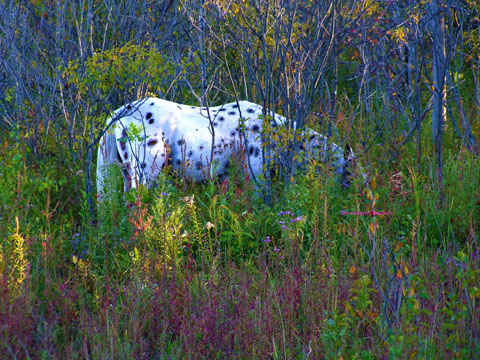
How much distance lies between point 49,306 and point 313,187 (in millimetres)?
2341

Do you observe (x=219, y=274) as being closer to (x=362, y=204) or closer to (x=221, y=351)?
(x=221, y=351)

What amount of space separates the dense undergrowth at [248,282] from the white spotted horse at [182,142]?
303 mm


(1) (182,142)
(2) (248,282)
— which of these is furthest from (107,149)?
(2) (248,282)

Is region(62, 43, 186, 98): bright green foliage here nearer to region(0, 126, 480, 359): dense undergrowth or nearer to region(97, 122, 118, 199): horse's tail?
region(97, 122, 118, 199): horse's tail

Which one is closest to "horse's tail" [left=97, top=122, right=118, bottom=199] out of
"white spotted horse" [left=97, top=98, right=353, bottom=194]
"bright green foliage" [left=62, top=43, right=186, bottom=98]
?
"white spotted horse" [left=97, top=98, right=353, bottom=194]

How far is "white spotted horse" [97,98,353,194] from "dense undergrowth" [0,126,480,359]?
0.30 metres

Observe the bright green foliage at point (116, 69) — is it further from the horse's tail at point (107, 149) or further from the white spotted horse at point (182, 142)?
the horse's tail at point (107, 149)

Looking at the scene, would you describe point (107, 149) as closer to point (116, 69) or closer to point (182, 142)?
point (182, 142)

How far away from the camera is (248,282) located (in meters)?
3.55

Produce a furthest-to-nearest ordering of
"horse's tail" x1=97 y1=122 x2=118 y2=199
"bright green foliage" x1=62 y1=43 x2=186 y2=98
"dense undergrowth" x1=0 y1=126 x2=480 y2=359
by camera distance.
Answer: "horse's tail" x1=97 y1=122 x2=118 y2=199 → "bright green foliage" x1=62 y1=43 x2=186 y2=98 → "dense undergrowth" x1=0 y1=126 x2=480 y2=359

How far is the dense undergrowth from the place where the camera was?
2611mm

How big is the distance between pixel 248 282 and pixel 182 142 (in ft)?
7.39

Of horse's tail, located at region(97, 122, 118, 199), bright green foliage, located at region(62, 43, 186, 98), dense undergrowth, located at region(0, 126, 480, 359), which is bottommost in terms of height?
dense undergrowth, located at region(0, 126, 480, 359)

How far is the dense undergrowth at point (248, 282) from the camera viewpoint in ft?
8.57
